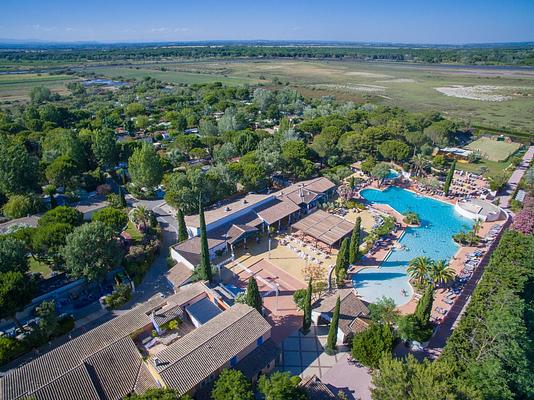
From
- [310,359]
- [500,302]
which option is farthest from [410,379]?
[500,302]

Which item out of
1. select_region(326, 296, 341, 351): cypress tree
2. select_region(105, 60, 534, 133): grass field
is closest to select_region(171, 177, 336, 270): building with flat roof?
select_region(326, 296, 341, 351): cypress tree

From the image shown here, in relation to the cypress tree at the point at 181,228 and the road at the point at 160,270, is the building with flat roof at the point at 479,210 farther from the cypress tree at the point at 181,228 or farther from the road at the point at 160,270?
the road at the point at 160,270

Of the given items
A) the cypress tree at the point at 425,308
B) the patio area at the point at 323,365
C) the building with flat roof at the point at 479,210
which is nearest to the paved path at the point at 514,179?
the building with flat roof at the point at 479,210

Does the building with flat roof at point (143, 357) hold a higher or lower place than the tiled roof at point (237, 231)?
higher

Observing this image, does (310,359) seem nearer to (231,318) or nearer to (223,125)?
(231,318)

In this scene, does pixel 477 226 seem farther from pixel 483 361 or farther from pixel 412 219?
pixel 483 361

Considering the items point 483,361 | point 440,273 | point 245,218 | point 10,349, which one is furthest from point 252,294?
point 440,273
